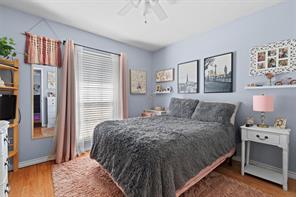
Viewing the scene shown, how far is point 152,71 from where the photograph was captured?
4.34 m

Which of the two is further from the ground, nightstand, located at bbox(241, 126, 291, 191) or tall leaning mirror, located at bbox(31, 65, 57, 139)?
tall leaning mirror, located at bbox(31, 65, 57, 139)

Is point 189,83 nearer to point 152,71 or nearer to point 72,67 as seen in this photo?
point 152,71

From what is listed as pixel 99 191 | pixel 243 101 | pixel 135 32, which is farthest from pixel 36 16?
pixel 243 101

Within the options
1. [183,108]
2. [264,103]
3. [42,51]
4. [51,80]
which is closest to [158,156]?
[264,103]

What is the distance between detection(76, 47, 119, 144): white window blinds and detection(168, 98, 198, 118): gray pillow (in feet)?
4.52

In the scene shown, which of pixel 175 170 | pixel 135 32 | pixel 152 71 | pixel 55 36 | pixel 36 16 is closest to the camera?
pixel 175 170

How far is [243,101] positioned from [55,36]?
354 centimetres

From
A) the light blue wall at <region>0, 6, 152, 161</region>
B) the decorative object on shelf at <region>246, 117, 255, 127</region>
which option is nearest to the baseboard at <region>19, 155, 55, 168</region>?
the light blue wall at <region>0, 6, 152, 161</region>

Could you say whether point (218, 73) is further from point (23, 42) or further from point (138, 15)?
point (23, 42)

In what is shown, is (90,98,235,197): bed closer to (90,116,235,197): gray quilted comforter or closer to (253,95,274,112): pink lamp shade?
(90,116,235,197): gray quilted comforter

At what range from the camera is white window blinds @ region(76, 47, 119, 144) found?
2.97 m

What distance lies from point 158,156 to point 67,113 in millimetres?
2129

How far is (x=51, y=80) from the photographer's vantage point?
267 centimetres

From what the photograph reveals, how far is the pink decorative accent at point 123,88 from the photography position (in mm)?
3490
